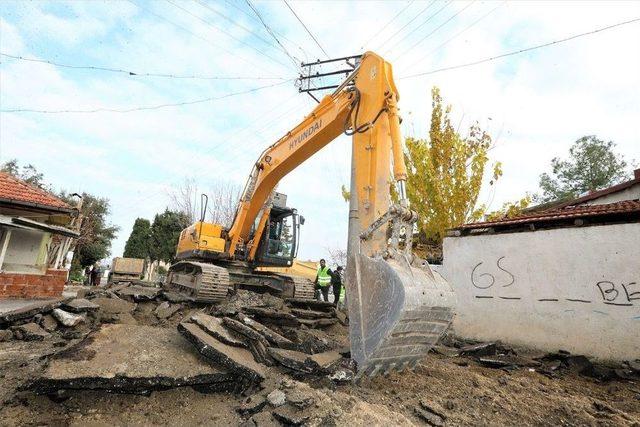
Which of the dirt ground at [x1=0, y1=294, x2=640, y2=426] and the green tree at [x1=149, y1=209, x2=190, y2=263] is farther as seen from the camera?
the green tree at [x1=149, y1=209, x2=190, y2=263]

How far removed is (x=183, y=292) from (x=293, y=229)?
9.97ft

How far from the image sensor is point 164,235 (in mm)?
34094

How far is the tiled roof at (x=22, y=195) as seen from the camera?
10.8 meters

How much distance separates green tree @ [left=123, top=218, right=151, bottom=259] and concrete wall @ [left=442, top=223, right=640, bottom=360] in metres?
31.8

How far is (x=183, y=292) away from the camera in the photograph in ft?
28.0

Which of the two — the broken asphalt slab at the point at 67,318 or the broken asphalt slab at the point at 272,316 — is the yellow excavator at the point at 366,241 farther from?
the broken asphalt slab at the point at 67,318

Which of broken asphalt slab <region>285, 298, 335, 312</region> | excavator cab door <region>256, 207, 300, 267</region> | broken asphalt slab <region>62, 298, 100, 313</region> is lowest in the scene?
broken asphalt slab <region>62, 298, 100, 313</region>

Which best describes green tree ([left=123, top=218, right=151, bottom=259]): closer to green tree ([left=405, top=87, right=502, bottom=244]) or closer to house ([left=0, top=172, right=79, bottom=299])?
house ([left=0, top=172, right=79, bottom=299])

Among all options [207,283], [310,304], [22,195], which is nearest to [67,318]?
[207,283]

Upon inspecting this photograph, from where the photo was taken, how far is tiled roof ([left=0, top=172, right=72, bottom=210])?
1077 cm

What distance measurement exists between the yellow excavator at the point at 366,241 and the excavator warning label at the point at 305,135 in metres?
0.02

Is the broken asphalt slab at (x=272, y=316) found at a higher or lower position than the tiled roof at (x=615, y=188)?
lower

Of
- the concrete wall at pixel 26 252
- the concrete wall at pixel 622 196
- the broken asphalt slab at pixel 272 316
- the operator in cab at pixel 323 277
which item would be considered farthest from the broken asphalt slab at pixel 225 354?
the concrete wall at pixel 622 196

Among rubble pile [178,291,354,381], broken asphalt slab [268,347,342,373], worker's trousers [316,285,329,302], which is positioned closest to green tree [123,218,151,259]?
worker's trousers [316,285,329,302]
